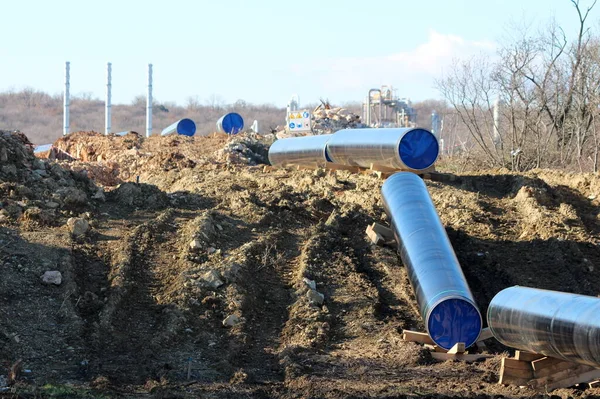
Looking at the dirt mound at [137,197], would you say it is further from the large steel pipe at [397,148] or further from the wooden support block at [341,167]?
the wooden support block at [341,167]

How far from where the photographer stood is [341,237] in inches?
528

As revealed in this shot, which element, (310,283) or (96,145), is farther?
(96,145)

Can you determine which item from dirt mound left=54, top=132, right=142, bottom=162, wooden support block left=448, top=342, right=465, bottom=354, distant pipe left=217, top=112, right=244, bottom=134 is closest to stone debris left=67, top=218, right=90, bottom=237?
wooden support block left=448, top=342, right=465, bottom=354

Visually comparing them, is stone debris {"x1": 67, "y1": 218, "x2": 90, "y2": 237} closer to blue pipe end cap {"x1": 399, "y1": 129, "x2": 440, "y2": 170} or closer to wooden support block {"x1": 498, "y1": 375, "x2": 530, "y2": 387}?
blue pipe end cap {"x1": 399, "y1": 129, "x2": 440, "y2": 170}

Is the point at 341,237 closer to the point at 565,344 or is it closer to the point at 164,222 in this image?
the point at 164,222

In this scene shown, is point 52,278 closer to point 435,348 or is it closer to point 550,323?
point 435,348

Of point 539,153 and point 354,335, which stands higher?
point 539,153

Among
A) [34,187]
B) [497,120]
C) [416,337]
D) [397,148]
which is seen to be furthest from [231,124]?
[416,337]

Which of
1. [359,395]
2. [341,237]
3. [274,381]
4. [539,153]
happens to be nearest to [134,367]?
[274,381]

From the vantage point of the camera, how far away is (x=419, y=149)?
15.8 m

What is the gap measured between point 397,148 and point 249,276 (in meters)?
5.07

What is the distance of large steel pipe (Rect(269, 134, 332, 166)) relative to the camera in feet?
58.2

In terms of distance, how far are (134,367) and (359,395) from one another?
7.54ft

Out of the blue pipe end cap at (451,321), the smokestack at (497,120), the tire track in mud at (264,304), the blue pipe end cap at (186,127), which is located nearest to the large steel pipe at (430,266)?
the blue pipe end cap at (451,321)
